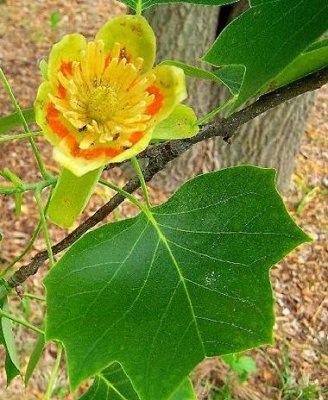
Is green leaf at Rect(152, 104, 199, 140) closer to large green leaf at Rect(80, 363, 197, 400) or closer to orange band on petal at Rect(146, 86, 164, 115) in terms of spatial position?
orange band on petal at Rect(146, 86, 164, 115)

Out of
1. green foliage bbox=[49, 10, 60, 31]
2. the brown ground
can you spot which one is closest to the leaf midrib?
the brown ground

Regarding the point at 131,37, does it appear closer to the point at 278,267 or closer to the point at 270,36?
the point at 270,36

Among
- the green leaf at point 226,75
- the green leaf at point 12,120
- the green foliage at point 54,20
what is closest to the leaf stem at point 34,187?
the green leaf at point 12,120

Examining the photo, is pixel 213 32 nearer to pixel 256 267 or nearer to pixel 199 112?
pixel 199 112

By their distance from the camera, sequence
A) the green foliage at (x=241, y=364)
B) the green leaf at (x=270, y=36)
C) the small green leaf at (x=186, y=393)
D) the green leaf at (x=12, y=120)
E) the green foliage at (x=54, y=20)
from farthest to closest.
Result: the green foliage at (x=54, y=20), the green foliage at (x=241, y=364), the small green leaf at (x=186, y=393), the green leaf at (x=12, y=120), the green leaf at (x=270, y=36)

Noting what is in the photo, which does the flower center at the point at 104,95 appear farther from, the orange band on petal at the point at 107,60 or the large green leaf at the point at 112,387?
the large green leaf at the point at 112,387

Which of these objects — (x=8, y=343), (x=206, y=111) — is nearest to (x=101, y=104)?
(x=8, y=343)
